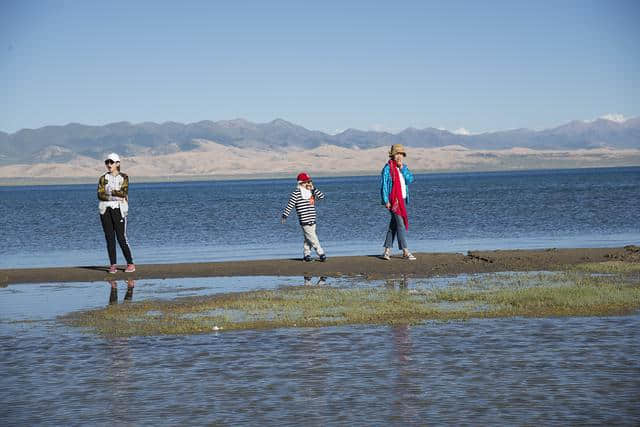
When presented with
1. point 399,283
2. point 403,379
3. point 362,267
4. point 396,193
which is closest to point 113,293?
point 399,283

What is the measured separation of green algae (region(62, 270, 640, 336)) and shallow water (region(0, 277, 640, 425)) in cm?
48

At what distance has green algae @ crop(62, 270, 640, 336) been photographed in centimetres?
1264

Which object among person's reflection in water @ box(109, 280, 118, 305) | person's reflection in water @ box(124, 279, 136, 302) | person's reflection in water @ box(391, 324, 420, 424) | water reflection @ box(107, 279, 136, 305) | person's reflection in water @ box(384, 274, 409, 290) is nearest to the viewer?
person's reflection in water @ box(391, 324, 420, 424)

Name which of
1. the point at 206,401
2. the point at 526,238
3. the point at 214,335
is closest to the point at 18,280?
the point at 214,335

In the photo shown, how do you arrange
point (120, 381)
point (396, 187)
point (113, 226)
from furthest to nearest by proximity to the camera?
point (396, 187), point (113, 226), point (120, 381)

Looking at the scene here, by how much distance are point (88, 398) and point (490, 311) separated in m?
6.12

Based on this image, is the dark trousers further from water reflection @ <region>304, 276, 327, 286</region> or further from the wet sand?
water reflection @ <region>304, 276, 327, 286</region>

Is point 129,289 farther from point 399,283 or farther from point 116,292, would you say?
point 399,283

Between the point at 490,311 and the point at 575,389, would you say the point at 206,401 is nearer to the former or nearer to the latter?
the point at 575,389

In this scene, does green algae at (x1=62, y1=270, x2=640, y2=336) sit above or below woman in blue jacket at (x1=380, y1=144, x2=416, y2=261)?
below

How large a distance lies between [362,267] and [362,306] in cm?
525

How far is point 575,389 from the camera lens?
873 cm

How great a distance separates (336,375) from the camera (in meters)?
9.49

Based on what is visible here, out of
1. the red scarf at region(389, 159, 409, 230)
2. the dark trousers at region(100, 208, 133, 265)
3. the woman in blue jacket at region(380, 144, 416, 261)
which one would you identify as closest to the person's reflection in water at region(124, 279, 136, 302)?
the dark trousers at region(100, 208, 133, 265)
